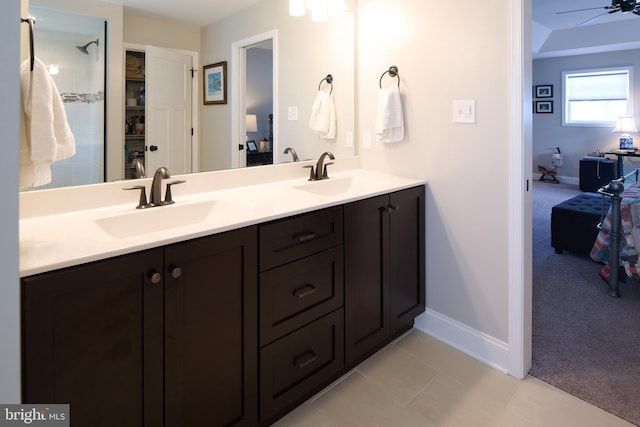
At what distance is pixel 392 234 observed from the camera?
2086mm

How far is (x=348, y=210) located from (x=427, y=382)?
909 mm

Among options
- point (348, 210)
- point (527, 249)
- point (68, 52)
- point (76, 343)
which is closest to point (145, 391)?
point (76, 343)

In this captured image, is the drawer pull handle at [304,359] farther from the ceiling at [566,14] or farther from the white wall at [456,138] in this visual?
the ceiling at [566,14]

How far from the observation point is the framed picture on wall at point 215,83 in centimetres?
194

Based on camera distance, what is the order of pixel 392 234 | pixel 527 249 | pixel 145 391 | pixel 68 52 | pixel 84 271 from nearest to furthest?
pixel 84 271
pixel 145 391
pixel 68 52
pixel 527 249
pixel 392 234

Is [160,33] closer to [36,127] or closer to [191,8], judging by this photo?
[191,8]

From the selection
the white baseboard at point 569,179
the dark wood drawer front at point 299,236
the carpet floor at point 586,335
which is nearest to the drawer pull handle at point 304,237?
the dark wood drawer front at point 299,236

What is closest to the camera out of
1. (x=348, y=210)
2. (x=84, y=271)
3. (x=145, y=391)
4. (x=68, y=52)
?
(x=84, y=271)

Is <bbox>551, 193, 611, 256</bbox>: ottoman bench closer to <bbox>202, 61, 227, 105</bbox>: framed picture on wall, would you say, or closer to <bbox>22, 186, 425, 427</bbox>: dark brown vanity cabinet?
<bbox>22, 186, 425, 427</bbox>: dark brown vanity cabinet

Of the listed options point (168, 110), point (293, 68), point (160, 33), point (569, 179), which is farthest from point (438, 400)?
point (569, 179)

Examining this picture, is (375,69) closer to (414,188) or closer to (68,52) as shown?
(414,188)

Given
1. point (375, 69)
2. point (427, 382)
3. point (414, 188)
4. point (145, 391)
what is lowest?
point (427, 382)

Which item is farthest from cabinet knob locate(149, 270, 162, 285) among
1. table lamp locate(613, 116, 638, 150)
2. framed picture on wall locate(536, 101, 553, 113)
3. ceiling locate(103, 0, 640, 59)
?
framed picture on wall locate(536, 101, 553, 113)

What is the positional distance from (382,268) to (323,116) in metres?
1.03
